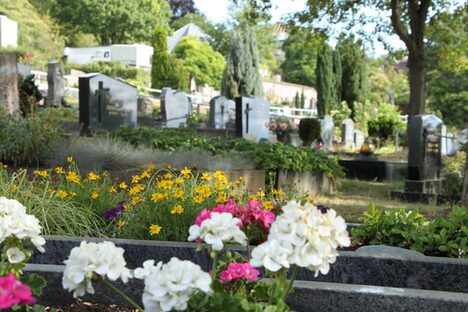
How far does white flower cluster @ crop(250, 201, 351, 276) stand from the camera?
147 cm

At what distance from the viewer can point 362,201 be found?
8.86m

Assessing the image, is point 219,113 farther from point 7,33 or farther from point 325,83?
point 7,33

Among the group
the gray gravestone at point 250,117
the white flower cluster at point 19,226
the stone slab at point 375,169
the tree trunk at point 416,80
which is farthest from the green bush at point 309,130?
the white flower cluster at point 19,226

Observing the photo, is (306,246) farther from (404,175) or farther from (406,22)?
(406,22)

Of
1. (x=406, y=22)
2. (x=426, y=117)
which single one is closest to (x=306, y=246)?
(x=426, y=117)

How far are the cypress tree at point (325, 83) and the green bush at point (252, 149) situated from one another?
22.4 m

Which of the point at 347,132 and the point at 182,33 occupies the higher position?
the point at 182,33

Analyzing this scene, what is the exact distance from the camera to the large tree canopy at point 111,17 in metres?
50.0

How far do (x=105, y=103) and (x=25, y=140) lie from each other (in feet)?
14.6

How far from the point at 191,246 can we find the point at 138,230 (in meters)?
0.66

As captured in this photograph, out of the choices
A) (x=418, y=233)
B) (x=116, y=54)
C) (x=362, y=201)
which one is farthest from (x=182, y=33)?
(x=418, y=233)

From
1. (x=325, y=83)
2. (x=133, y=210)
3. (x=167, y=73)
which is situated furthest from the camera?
(x=167, y=73)

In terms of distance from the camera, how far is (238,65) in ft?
103

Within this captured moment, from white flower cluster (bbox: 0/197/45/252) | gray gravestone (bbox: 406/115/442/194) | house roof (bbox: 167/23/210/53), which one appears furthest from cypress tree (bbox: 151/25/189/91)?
white flower cluster (bbox: 0/197/45/252)
